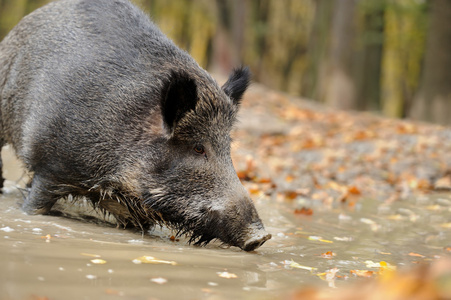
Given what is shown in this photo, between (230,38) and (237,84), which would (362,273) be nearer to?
(237,84)

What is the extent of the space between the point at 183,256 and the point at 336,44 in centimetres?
1652

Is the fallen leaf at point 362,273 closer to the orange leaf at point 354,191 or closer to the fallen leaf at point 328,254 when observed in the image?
the fallen leaf at point 328,254

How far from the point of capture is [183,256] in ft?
12.5

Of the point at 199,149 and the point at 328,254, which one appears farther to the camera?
the point at 199,149

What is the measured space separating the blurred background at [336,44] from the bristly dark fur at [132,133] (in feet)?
11.3

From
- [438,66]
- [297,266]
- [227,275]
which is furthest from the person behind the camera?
[438,66]

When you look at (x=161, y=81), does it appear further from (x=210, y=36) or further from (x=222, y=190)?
(x=210, y=36)

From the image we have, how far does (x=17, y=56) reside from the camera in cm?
582

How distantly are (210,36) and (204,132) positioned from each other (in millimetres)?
29568

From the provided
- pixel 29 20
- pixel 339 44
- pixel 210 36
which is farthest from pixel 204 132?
pixel 210 36

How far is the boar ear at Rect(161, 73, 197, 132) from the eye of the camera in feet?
15.1

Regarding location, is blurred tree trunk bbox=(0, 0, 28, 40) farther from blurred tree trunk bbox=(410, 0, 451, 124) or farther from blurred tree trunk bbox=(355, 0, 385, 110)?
blurred tree trunk bbox=(410, 0, 451, 124)

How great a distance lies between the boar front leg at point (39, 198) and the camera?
16.4 ft

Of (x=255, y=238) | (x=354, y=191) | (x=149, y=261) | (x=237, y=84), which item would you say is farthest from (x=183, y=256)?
(x=354, y=191)
